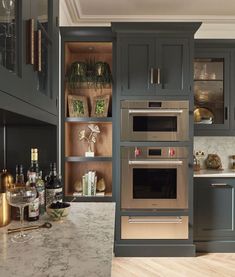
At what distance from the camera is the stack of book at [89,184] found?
11.1 feet

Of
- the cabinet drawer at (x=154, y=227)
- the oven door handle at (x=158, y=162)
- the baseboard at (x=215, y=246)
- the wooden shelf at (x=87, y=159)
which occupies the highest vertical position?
the wooden shelf at (x=87, y=159)

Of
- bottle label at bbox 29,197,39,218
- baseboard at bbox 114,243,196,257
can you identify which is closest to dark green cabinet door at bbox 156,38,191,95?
baseboard at bbox 114,243,196,257

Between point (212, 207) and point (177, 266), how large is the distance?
0.76 metres

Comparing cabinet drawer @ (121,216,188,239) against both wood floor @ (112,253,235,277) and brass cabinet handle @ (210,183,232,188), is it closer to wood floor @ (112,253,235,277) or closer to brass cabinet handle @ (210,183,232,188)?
wood floor @ (112,253,235,277)

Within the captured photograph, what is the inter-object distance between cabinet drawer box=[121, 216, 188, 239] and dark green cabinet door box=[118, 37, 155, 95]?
132cm

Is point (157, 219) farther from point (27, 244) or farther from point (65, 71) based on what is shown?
point (27, 244)

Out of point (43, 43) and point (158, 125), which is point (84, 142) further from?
point (43, 43)

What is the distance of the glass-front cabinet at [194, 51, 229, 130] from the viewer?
3.59 m

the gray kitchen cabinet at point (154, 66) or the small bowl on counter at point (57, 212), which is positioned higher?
the gray kitchen cabinet at point (154, 66)

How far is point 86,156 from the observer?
3.37m

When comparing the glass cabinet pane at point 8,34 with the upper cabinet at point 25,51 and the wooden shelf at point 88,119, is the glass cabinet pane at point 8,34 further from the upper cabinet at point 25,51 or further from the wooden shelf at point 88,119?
the wooden shelf at point 88,119

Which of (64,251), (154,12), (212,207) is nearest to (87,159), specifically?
(212,207)

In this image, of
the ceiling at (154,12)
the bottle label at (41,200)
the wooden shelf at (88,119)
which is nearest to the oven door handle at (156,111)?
the wooden shelf at (88,119)

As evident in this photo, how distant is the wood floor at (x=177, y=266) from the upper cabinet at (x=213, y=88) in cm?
138
